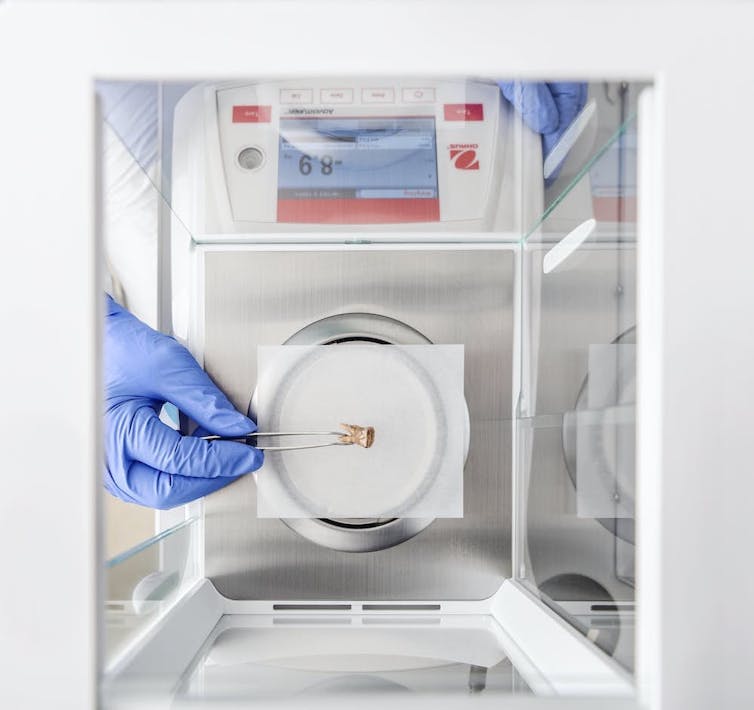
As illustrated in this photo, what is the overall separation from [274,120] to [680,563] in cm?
76

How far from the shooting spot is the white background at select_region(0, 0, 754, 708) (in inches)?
18.9

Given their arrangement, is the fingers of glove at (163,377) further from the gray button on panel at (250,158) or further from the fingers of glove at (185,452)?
the gray button on panel at (250,158)

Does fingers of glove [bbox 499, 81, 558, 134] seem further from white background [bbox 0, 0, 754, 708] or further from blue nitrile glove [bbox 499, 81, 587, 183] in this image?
white background [bbox 0, 0, 754, 708]

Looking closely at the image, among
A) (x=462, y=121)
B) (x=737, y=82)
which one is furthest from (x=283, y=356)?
(x=737, y=82)

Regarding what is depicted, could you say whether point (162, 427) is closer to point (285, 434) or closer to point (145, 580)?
point (285, 434)

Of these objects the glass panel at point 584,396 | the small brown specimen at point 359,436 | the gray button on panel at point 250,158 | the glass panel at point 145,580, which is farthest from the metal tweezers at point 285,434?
the gray button on panel at point 250,158

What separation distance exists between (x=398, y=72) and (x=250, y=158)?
576 mm

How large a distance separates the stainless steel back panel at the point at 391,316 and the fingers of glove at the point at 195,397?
4cm

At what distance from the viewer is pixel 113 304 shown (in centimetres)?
108

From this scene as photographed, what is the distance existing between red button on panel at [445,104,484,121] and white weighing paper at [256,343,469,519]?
0.32 meters

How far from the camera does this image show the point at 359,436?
100cm

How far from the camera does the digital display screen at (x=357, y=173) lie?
973 mm

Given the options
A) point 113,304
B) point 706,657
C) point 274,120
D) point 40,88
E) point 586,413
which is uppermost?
point 274,120

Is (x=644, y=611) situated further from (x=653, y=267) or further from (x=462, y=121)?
(x=462, y=121)
